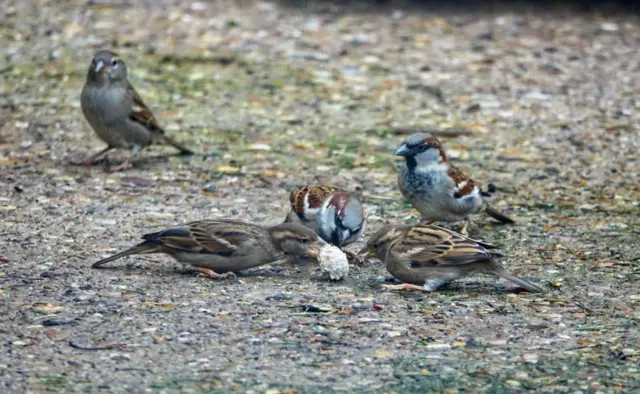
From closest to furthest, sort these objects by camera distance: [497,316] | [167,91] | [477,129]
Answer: [497,316] → [477,129] → [167,91]

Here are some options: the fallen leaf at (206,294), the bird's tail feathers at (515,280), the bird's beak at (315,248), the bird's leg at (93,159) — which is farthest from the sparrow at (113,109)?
the bird's tail feathers at (515,280)

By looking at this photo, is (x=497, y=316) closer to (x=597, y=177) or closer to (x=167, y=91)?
(x=597, y=177)

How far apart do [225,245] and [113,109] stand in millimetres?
2805

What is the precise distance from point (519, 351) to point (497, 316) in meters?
0.46

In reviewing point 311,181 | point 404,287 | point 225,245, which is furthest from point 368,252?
point 311,181

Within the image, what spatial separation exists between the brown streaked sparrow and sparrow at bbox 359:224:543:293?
1.94 ft

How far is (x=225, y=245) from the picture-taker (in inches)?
246

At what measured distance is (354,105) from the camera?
10.4 meters

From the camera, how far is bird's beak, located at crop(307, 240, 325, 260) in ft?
20.8

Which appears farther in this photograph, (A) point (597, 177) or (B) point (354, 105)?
(B) point (354, 105)

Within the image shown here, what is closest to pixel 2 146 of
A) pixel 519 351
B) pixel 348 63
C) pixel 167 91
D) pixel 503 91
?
pixel 167 91

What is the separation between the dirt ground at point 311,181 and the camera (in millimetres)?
5184

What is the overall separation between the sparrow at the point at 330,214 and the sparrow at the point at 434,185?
18.9 inches

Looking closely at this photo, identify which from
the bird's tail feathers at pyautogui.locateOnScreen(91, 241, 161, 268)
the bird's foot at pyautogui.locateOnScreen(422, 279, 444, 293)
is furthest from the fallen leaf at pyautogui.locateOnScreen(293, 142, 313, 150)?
the bird's foot at pyautogui.locateOnScreen(422, 279, 444, 293)
